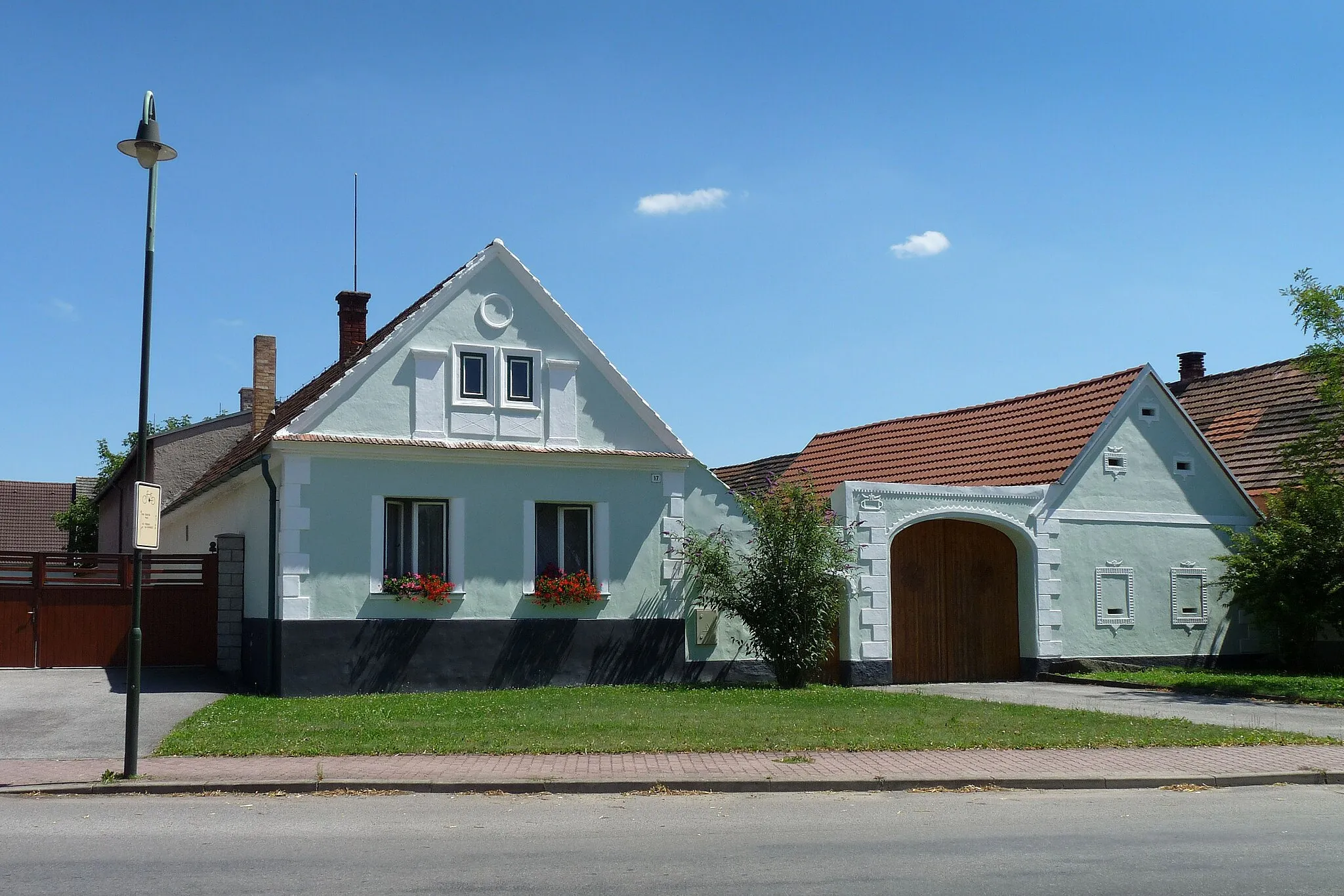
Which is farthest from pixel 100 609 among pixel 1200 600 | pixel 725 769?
pixel 1200 600

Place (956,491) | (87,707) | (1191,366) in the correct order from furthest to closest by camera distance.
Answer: (1191,366) → (956,491) → (87,707)

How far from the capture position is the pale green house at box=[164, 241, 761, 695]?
59.2ft

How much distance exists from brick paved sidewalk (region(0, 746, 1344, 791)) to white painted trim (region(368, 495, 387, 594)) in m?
6.25

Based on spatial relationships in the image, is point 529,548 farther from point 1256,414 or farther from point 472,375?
point 1256,414

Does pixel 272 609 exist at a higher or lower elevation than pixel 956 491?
lower

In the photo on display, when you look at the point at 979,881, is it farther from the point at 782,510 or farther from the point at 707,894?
the point at 782,510

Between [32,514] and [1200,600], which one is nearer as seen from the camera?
[1200,600]

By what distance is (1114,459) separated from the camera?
22578 millimetres

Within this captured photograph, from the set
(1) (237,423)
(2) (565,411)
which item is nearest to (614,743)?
(2) (565,411)

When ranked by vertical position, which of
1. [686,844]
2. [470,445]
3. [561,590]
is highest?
[470,445]

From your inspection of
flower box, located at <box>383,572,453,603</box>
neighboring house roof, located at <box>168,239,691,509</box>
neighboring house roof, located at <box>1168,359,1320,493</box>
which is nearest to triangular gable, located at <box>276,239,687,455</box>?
neighboring house roof, located at <box>168,239,691,509</box>

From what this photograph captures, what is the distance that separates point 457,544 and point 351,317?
24.6ft

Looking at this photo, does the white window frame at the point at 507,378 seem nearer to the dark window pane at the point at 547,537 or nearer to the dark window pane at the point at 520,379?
the dark window pane at the point at 520,379

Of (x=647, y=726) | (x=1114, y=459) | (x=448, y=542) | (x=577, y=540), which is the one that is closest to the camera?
(x=647, y=726)
